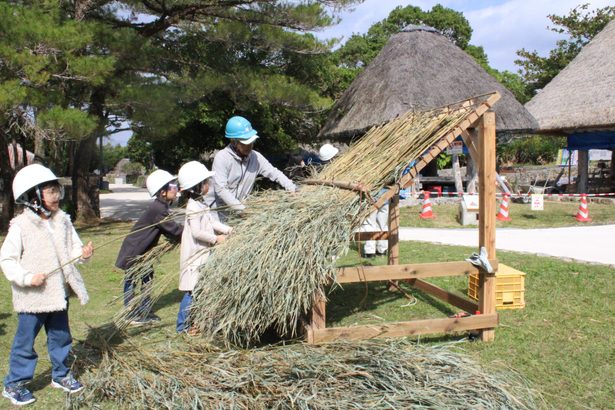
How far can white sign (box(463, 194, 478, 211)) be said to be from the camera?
33.5 feet

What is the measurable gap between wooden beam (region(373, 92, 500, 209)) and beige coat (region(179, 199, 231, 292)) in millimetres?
1224

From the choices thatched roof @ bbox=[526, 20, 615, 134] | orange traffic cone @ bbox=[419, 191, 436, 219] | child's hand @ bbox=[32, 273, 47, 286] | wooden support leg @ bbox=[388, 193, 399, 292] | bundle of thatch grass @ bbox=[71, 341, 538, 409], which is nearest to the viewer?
bundle of thatch grass @ bbox=[71, 341, 538, 409]

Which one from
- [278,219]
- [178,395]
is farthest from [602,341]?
[178,395]

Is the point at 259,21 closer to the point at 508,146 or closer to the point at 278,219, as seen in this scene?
the point at 278,219

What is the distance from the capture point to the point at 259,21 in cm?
1210

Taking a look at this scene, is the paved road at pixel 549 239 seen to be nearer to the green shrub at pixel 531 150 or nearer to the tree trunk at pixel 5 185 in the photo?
the tree trunk at pixel 5 185

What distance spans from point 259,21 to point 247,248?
9695 millimetres

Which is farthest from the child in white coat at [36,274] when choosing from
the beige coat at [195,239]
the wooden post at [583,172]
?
the wooden post at [583,172]

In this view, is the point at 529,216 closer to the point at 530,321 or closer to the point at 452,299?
the point at 530,321

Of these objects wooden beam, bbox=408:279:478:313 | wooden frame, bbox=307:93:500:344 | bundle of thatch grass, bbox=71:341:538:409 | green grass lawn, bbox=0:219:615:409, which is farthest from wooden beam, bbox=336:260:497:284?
bundle of thatch grass, bbox=71:341:538:409

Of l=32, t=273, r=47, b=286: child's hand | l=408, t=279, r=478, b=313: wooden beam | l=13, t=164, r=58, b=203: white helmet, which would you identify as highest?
l=13, t=164, r=58, b=203: white helmet

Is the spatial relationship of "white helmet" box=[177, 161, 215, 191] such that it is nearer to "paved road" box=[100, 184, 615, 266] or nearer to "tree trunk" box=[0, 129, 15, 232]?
"paved road" box=[100, 184, 615, 266]

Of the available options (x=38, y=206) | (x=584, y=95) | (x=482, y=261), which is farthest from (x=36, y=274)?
(x=584, y=95)

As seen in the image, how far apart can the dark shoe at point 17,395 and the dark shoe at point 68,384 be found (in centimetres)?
19
